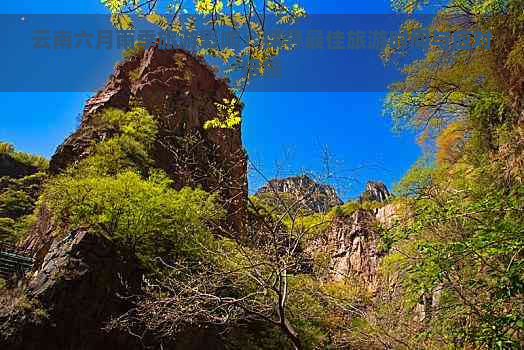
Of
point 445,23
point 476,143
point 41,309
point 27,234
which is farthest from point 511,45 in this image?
point 27,234

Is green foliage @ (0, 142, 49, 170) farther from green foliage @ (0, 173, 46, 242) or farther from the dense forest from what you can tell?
the dense forest

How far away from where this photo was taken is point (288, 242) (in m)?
6.82

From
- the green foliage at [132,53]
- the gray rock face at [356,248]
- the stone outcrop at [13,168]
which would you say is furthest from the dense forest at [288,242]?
the gray rock face at [356,248]

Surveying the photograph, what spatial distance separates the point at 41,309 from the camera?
6.20 meters

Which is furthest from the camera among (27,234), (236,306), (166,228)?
(27,234)

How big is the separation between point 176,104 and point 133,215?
808 centimetres

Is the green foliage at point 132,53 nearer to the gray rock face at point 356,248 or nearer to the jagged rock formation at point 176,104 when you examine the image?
the jagged rock formation at point 176,104

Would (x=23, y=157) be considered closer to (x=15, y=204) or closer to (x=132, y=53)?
(x=15, y=204)

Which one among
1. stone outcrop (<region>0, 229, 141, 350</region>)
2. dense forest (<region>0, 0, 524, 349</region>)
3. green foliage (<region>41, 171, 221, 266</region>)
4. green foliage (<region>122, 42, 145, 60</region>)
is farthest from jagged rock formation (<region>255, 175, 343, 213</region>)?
green foliage (<region>122, 42, 145, 60</region>)

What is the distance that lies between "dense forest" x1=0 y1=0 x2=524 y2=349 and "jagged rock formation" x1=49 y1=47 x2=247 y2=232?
0.76 metres

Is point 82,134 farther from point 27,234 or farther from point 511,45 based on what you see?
point 511,45

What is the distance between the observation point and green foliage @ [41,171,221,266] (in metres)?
7.74

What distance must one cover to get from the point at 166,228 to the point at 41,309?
2.81m

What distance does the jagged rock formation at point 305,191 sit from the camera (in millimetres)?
5773
